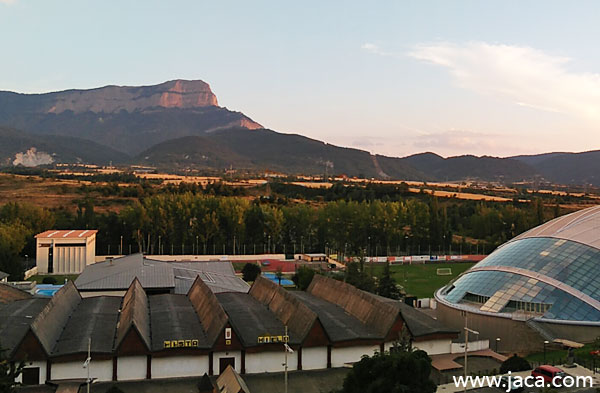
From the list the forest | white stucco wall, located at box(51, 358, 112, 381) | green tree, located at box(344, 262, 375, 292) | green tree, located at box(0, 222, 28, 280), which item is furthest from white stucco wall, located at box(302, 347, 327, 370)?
the forest

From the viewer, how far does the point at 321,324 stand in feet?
111

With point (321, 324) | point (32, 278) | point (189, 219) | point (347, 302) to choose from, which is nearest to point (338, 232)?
point (189, 219)

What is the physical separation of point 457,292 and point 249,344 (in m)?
20.1

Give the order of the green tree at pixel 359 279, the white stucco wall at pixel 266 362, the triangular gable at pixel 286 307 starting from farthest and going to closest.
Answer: the green tree at pixel 359 279 < the triangular gable at pixel 286 307 < the white stucco wall at pixel 266 362

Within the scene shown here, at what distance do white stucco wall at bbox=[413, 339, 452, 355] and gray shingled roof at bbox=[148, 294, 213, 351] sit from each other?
42.3 ft

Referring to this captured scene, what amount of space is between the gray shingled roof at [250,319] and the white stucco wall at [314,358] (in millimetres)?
987

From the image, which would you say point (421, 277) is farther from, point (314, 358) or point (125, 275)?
point (314, 358)

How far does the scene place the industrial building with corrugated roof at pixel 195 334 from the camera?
100ft

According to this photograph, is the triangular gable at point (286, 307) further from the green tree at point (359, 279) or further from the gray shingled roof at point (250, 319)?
the green tree at point (359, 279)

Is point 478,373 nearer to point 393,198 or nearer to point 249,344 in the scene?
point 249,344

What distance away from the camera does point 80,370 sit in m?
30.0

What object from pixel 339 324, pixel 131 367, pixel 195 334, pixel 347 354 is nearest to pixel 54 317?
pixel 131 367

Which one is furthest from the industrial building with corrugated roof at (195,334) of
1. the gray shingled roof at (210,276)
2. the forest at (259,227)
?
the forest at (259,227)

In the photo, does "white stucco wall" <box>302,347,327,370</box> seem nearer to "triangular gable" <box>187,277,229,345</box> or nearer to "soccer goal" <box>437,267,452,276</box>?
"triangular gable" <box>187,277,229,345</box>
